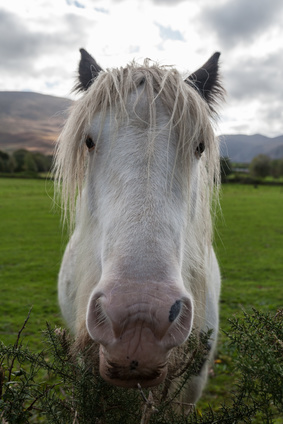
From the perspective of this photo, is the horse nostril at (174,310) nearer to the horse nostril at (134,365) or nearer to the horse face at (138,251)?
the horse face at (138,251)

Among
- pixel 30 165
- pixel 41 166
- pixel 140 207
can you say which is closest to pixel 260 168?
pixel 41 166

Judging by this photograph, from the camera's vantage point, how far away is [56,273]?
9.52 meters

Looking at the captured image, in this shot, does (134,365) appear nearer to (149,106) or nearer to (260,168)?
(149,106)

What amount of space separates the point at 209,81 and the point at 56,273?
815 centimetres

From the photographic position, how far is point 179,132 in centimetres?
208

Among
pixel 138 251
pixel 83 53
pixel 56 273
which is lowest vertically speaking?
pixel 56 273

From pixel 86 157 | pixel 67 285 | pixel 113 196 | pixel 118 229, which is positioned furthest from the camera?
pixel 67 285

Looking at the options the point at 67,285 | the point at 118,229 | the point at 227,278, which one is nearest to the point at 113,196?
the point at 118,229

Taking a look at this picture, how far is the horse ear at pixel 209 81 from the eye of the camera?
105 inches

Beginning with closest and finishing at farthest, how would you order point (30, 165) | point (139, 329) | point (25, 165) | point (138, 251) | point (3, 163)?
point (139, 329), point (138, 251), point (30, 165), point (3, 163), point (25, 165)

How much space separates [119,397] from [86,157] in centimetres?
167

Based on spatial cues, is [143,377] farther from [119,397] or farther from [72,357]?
[72,357]

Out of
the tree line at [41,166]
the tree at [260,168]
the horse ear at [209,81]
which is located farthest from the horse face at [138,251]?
the tree at [260,168]

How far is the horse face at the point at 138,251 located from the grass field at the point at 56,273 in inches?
16.7
